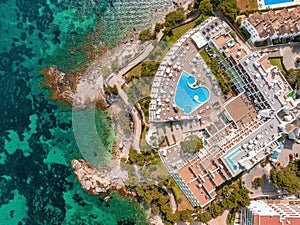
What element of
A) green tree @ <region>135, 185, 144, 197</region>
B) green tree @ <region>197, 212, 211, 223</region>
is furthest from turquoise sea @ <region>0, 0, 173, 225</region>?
green tree @ <region>197, 212, 211, 223</region>

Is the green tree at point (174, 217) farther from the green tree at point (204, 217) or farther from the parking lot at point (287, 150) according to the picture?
the parking lot at point (287, 150)

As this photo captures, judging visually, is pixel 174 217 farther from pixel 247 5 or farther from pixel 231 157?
pixel 247 5

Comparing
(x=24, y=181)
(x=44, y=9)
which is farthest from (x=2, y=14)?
(x=24, y=181)

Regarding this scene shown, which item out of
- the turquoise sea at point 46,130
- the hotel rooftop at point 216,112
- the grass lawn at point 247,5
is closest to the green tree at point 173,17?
the hotel rooftop at point 216,112

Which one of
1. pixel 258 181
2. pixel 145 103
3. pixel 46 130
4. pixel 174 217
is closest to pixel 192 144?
pixel 145 103

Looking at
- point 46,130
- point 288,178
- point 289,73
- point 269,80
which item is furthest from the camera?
point 46,130
